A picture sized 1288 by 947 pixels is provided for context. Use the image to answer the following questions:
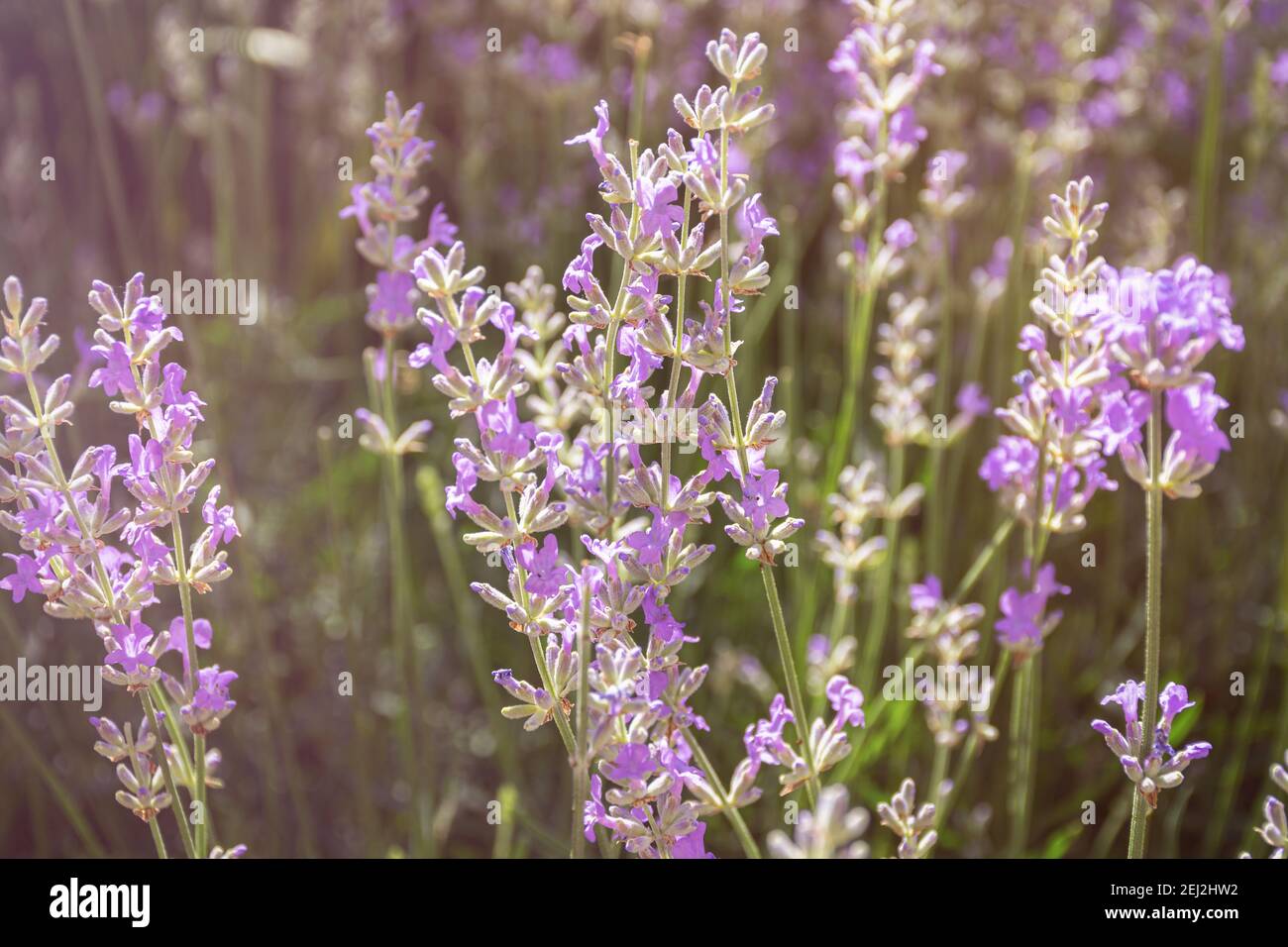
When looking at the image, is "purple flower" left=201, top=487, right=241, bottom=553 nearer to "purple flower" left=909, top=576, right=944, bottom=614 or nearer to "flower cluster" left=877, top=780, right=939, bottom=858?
"flower cluster" left=877, top=780, right=939, bottom=858

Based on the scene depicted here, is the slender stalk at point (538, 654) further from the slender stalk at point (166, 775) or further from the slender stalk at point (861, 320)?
the slender stalk at point (861, 320)

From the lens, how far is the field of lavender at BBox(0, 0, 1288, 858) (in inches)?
37.8

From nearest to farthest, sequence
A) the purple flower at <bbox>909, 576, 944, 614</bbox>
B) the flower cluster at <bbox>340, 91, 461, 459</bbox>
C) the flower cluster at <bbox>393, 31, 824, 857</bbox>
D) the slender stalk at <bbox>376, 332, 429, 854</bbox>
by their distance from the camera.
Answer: the flower cluster at <bbox>393, 31, 824, 857</bbox>, the flower cluster at <bbox>340, 91, 461, 459</bbox>, the slender stalk at <bbox>376, 332, 429, 854</bbox>, the purple flower at <bbox>909, 576, 944, 614</bbox>

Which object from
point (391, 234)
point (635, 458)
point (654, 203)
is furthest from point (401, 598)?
point (654, 203)

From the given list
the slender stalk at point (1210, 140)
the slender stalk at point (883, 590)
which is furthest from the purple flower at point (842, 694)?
the slender stalk at point (1210, 140)

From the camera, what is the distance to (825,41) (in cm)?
299

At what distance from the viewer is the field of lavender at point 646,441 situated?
0.96 metres

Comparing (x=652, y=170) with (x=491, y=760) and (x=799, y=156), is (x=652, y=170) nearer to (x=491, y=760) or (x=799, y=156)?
(x=491, y=760)

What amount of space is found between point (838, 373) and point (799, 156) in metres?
0.71

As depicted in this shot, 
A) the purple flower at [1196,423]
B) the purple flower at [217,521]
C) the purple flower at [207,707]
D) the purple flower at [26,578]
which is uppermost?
the purple flower at [1196,423]

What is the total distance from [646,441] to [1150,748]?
0.47 m

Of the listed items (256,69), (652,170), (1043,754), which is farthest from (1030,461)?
(256,69)

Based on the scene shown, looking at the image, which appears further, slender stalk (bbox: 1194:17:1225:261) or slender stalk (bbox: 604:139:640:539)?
slender stalk (bbox: 1194:17:1225:261)

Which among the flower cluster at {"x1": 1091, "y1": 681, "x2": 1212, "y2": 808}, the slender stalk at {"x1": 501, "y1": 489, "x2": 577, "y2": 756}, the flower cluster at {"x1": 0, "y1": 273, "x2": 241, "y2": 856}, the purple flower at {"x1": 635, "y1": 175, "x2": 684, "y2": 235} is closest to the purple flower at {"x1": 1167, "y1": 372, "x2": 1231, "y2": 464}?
the flower cluster at {"x1": 1091, "y1": 681, "x2": 1212, "y2": 808}
